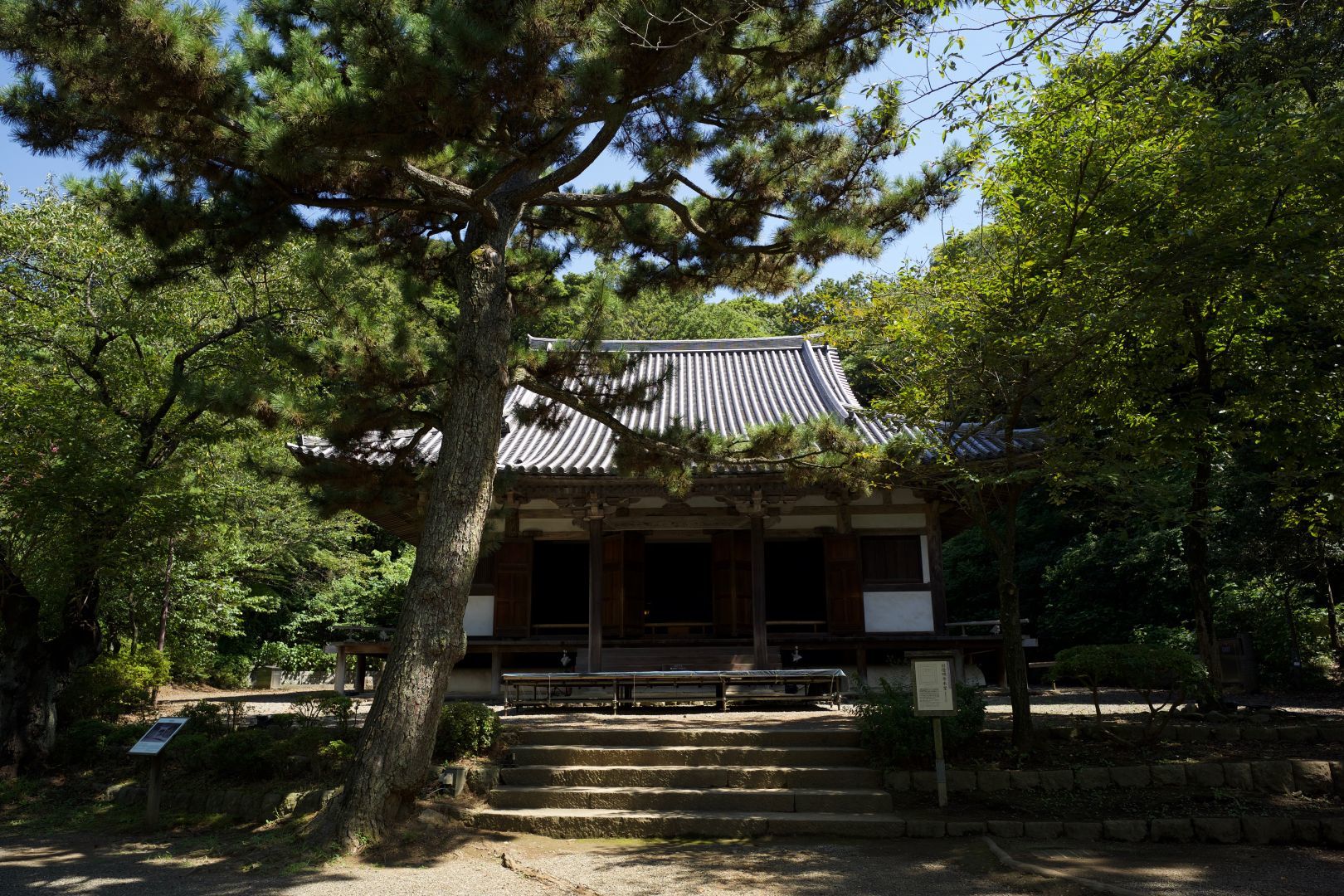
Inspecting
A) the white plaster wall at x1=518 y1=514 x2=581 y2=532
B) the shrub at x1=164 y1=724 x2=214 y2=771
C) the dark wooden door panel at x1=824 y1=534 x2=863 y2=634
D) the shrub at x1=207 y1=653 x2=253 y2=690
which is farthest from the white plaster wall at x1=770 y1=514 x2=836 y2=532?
the shrub at x1=207 y1=653 x2=253 y2=690

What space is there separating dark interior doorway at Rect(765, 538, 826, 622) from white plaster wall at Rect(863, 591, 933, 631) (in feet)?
3.40

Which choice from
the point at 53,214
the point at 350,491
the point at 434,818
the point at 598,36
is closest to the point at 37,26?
the point at 598,36

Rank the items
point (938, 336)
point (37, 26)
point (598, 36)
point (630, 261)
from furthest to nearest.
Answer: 1. point (630, 261)
2. point (938, 336)
3. point (598, 36)
4. point (37, 26)

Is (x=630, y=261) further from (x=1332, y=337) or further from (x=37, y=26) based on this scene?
(x=1332, y=337)

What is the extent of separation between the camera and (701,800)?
6562mm

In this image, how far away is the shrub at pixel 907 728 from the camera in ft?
22.3

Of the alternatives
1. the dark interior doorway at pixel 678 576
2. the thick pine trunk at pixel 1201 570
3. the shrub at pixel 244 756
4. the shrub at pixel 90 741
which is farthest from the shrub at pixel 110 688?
the thick pine trunk at pixel 1201 570

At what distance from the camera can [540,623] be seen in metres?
13.3

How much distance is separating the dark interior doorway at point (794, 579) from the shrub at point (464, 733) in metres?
7.06

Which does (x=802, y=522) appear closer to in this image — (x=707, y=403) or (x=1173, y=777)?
(x=707, y=403)

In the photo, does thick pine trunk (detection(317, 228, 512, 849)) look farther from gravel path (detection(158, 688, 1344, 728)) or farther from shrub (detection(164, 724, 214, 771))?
gravel path (detection(158, 688, 1344, 728))

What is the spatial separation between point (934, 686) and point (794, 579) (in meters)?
7.68

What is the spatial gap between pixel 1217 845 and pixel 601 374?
18.9 ft

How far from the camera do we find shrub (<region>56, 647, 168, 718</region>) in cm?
991
